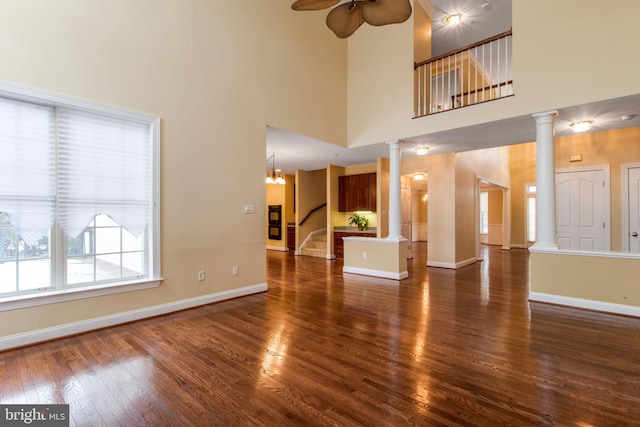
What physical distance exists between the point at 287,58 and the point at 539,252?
491 centimetres

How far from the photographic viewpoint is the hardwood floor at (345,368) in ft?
5.92

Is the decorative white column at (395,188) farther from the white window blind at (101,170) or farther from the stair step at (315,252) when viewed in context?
the white window blind at (101,170)

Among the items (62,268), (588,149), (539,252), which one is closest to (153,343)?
(62,268)

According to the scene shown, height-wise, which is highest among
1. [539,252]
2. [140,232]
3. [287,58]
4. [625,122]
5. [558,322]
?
[287,58]

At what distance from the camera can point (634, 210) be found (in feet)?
20.7

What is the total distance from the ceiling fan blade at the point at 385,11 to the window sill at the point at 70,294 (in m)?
3.59

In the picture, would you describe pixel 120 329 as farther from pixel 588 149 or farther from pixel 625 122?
pixel 588 149

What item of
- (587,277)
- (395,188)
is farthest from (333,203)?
(587,277)

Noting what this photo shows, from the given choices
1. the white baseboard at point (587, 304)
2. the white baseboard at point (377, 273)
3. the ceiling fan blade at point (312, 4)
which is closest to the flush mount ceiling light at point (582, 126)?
the white baseboard at point (587, 304)

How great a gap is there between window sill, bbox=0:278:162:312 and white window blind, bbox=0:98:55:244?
52cm

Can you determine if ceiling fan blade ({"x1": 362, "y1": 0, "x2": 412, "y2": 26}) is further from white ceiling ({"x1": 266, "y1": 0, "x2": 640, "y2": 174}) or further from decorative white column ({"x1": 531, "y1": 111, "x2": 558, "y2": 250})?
decorative white column ({"x1": 531, "y1": 111, "x2": 558, "y2": 250})

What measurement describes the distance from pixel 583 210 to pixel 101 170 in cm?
943

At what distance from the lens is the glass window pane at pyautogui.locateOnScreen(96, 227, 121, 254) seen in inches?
128

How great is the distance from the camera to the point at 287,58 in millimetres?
5031
